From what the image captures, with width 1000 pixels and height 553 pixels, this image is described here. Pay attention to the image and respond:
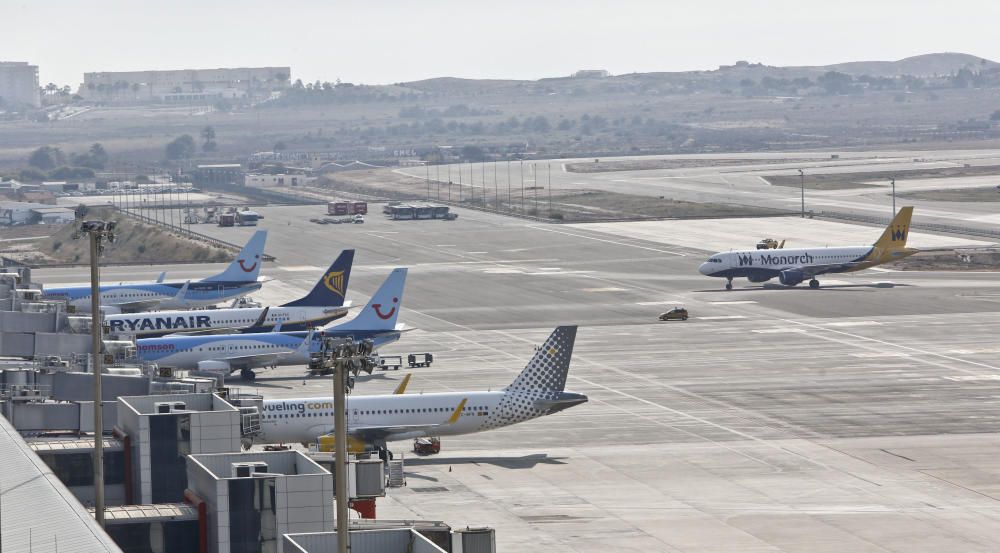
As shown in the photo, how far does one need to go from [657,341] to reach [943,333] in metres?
19.7

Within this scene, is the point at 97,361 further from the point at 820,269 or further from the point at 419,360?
the point at 820,269

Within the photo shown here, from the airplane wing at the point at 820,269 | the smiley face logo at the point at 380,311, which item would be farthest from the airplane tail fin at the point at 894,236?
the smiley face logo at the point at 380,311

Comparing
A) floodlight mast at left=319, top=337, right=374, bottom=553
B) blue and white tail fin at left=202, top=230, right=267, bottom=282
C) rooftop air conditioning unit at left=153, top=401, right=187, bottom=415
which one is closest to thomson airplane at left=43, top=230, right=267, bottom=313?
blue and white tail fin at left=202, top=230, right=267, bottom=282

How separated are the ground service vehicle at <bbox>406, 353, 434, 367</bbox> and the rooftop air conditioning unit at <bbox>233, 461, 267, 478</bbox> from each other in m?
60.1

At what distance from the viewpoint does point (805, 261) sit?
143 metres

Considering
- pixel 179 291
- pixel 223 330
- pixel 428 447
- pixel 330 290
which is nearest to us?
pixel 428 447

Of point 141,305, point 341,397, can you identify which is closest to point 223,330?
point 141,305

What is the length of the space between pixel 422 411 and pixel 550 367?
6033 mm

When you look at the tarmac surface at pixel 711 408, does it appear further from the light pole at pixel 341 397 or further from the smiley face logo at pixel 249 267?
the light pole at pixel 341 397

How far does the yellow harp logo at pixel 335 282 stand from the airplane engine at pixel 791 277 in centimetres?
4820

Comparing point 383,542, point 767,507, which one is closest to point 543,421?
point 767,507

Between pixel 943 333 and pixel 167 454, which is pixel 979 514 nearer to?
pixel 167 454

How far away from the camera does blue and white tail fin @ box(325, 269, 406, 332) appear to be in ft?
326

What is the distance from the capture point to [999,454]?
2852 inches
